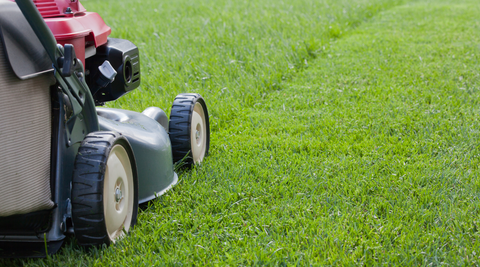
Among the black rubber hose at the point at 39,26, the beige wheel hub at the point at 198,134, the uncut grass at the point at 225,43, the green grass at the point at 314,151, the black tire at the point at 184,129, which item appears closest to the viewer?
the black rubber hose at the point at 39,26

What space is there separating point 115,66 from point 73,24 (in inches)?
14.7

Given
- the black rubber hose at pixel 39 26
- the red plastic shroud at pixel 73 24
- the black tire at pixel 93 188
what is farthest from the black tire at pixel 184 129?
the black rubber hose at pixel 39 26

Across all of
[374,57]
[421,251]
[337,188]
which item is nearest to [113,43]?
[337,188]

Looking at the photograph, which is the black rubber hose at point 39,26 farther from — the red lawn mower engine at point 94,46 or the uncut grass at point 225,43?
the uncut grass at point 225,43

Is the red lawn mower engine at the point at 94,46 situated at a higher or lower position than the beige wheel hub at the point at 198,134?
higher

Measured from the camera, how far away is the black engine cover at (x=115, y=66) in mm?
2066

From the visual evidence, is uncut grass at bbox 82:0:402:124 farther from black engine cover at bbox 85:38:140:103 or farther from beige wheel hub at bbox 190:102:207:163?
black engine cover at bbox 85:38:140:103

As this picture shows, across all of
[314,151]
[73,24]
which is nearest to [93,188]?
[73,24]

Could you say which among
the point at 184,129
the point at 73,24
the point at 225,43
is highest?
the point at 73,24

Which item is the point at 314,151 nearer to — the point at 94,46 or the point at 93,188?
the point at 94,46

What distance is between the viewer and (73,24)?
1.75 metres

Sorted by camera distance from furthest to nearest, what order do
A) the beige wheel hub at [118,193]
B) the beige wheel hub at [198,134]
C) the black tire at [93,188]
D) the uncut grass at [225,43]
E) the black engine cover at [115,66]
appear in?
1. the uncut grass at [225,43]
2. the beige wheel hub at [198,134]
3. the black engine cover at [115,66]
4. the beige wheel hub at [118,193]
5. the black tire at [93,188]

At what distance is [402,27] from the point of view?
6.62m

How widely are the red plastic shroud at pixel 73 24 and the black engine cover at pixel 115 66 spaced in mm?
61
